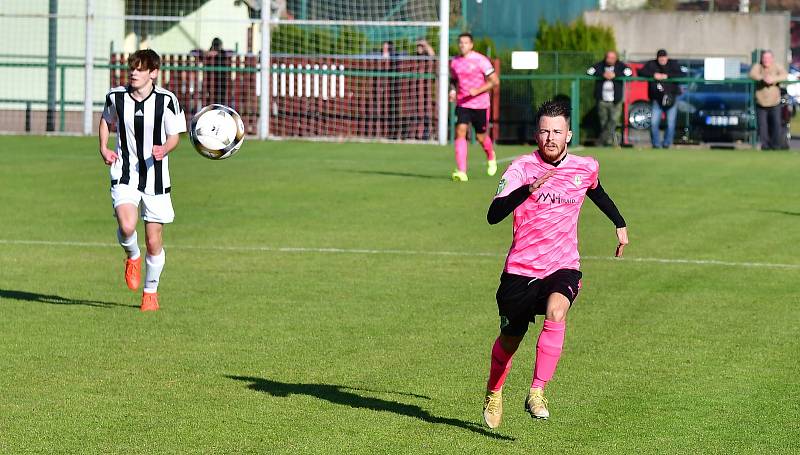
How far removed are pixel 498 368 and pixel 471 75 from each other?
15.6 meters

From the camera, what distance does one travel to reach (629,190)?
71.5 feet

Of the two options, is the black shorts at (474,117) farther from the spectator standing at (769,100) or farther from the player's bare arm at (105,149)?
the spectator standing at (769,100)

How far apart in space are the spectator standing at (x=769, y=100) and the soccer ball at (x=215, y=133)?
76.3 feet

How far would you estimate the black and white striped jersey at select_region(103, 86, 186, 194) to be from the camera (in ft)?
37.3

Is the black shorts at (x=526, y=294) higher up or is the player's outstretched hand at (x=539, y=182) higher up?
the player's outstretched hand at (x=539, y=182)

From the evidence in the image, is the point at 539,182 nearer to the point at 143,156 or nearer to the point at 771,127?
the point at 143,156

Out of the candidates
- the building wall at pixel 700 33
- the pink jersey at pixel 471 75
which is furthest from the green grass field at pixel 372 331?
the building wall at pixel 700 33

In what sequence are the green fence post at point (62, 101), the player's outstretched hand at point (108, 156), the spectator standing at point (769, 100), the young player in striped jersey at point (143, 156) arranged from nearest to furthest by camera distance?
the player's outstretched hand at point (108, 156) → the young player in striped jersey at point (143, 156) → the spectator standing at point (769, 100) → the green fence post at point (62, 101)

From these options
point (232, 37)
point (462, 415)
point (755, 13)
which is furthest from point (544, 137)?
point (755, 13)

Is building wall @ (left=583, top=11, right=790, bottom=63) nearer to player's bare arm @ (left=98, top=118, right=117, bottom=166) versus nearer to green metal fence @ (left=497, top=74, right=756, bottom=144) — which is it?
green metal fence @ (left=497, top=74, right=756, bottom=144)

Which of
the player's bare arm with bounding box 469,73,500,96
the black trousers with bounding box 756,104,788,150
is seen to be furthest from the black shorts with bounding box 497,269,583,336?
the black trousers with bounding box 756,104,788,150

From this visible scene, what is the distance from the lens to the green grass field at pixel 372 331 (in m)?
7.37

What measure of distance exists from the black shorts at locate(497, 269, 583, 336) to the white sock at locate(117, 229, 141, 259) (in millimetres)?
4908

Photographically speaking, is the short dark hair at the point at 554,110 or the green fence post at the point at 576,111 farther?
the green fence post at the point at 576,111
